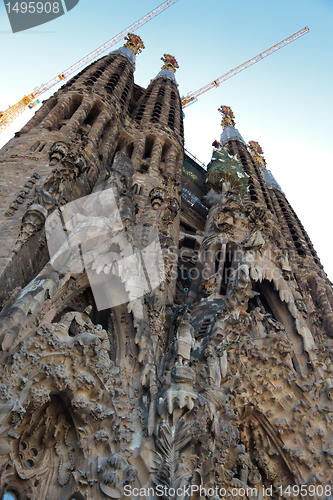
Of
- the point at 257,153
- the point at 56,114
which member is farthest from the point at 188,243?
the point at 257,153

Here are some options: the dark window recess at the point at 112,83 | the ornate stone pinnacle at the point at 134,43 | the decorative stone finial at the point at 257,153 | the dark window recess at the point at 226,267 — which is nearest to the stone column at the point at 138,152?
the dark window recess at the point at 112,83

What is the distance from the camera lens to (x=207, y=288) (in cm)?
1362

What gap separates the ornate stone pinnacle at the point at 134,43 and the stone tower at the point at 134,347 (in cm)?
→ 1804

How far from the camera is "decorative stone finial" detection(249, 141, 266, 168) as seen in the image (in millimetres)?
43194

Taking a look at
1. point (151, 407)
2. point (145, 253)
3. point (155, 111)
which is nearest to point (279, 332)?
point (145, 253)

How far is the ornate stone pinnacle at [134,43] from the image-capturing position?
34594mm

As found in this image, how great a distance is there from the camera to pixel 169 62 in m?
37.5

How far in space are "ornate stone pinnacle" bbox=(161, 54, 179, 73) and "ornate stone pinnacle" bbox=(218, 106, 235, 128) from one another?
8.09 metres

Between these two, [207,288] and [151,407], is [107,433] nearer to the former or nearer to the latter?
[151,407]

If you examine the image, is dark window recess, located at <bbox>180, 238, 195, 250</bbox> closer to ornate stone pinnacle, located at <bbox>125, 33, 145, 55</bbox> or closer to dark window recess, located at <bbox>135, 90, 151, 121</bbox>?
dark window recess, located at <bbox>135, 90, 151, 121</bbox>

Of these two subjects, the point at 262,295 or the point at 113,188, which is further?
the point at 262,295

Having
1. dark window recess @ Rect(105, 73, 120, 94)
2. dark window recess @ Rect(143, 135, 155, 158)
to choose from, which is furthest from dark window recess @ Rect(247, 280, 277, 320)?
dark window recess @ Rect(105, 73, 120, 94)

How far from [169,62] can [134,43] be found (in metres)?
3.59

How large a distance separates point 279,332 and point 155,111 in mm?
17219
